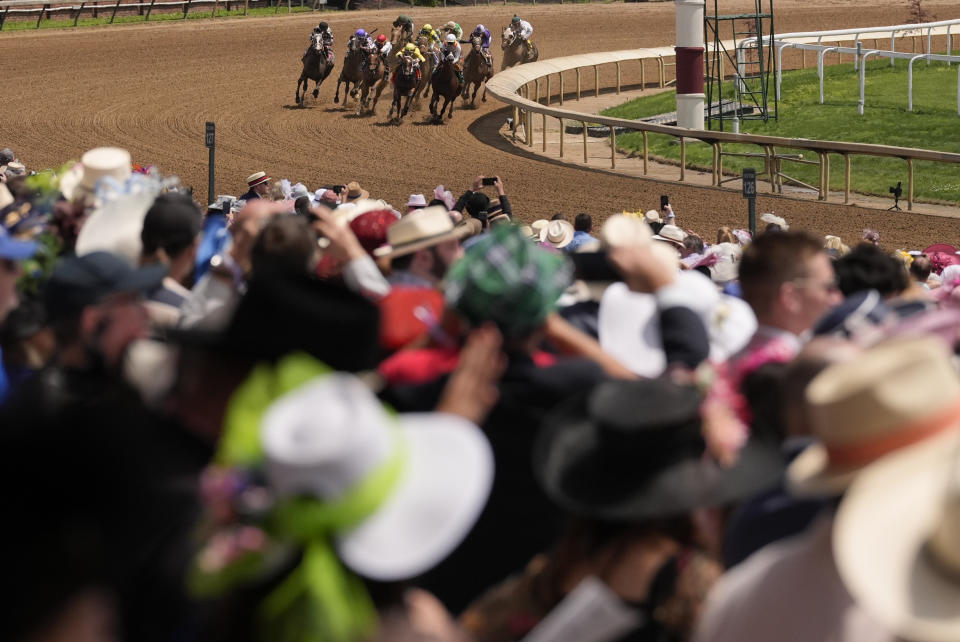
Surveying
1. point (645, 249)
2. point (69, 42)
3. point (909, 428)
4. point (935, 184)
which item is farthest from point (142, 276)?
point (69, 42)

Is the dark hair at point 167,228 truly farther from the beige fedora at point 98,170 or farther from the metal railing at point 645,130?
the metal railing at point 645,130

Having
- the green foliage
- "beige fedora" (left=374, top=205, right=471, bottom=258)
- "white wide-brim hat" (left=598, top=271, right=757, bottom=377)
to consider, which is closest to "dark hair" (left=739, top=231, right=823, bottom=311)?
"white wide-brim hat" (left=598, top=271, right=757, bottom=377)

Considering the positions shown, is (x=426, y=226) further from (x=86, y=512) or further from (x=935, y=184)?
(x=935, y=184)

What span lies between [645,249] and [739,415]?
0.81m

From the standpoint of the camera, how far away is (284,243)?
3553mm

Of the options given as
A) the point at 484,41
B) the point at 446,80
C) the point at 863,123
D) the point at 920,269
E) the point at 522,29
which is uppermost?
the point at 522,29

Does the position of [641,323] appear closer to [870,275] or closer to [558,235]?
[870,275]

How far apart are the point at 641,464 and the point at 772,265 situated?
1.39 metres

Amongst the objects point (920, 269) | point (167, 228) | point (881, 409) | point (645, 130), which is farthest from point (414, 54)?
point (881, 409)

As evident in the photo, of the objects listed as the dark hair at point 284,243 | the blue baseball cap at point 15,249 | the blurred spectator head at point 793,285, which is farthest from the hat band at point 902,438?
the blue baseball cap at point 15,249

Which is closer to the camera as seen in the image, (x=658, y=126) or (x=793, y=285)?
(x=793, y=285)

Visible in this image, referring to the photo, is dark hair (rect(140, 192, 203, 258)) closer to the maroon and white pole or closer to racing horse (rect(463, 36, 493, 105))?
the maroon and white pole

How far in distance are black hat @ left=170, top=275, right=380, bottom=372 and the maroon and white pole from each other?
1739cm

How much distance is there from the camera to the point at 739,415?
2.81 meters
